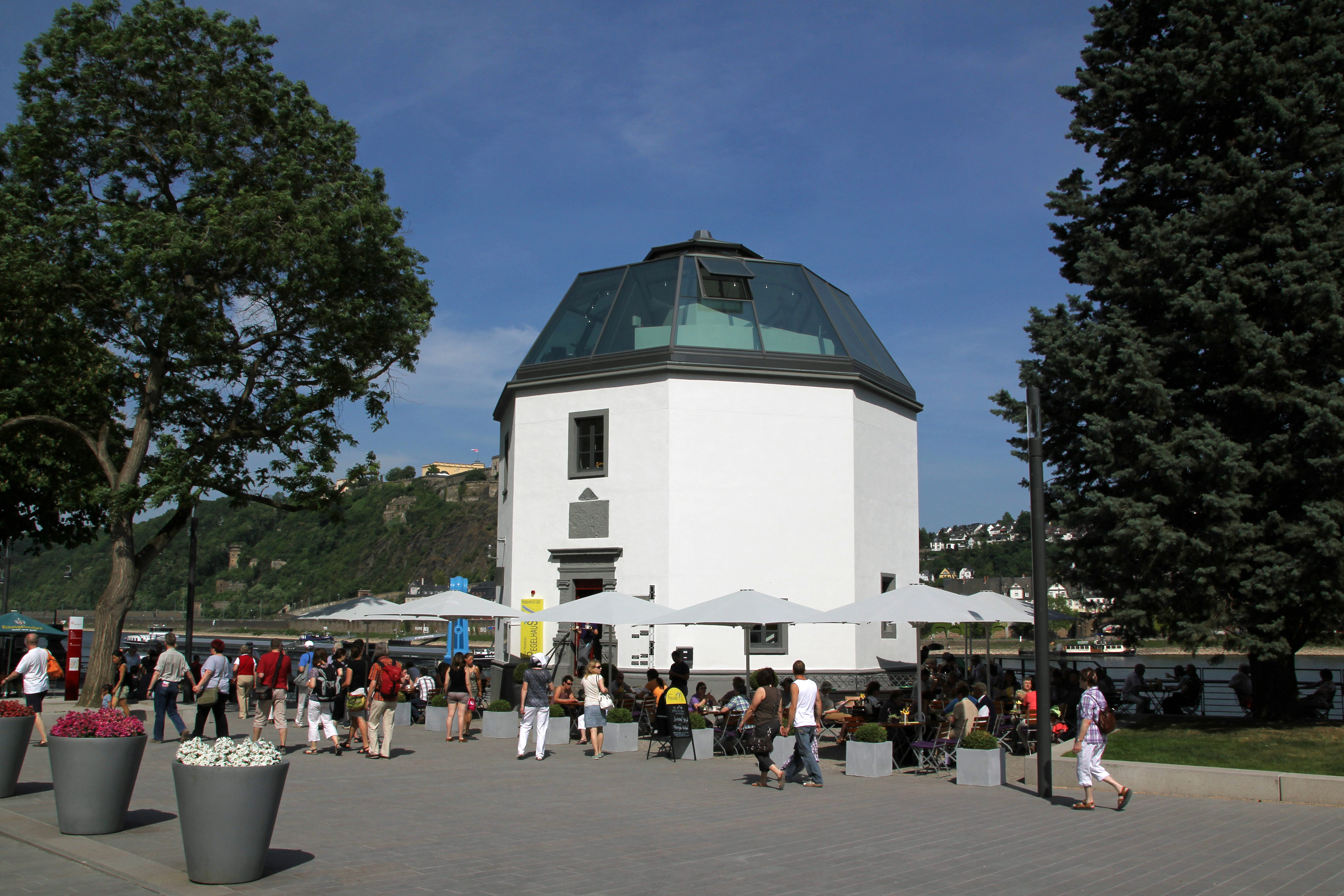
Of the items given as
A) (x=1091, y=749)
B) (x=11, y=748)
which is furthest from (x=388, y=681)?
(x=1091, y=749)

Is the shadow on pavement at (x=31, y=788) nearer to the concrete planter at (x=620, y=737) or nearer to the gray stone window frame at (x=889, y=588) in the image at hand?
the concrete planter at (x=620, y=737)

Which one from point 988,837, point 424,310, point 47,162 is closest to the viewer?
point 988,837

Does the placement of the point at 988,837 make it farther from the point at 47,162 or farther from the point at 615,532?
the point at 47,162

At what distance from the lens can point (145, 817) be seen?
9484 mm

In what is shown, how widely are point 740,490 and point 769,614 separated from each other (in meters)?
6.96

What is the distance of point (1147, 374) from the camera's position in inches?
639

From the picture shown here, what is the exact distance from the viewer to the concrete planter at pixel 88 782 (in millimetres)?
8539

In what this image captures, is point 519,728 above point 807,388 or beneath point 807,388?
beneath

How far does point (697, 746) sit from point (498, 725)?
487 cm

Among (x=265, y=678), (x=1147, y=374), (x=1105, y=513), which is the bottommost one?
(x=265, y=678)

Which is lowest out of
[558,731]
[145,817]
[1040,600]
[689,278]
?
[558,731]

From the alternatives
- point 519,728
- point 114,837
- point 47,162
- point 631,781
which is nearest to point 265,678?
point 519,728

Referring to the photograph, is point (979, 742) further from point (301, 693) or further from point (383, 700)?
point (301, 693)

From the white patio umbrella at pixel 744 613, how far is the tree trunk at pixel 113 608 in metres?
12.3
